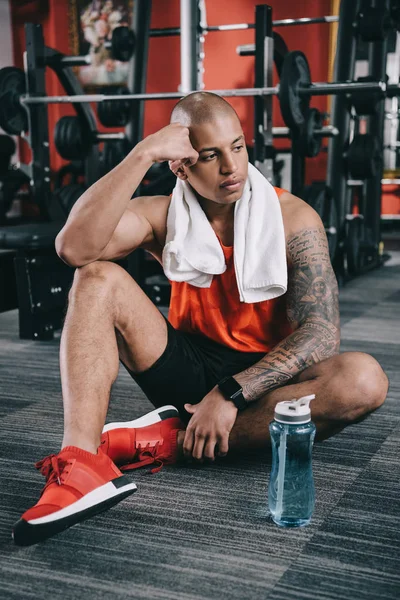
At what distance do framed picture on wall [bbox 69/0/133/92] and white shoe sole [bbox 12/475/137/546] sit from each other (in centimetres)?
653

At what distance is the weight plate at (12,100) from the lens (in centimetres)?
396

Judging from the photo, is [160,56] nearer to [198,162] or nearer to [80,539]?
[198,162]

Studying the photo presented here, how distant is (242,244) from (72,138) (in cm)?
301

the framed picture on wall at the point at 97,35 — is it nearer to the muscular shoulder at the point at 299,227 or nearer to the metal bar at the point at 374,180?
the metal bar at the point at 374,180

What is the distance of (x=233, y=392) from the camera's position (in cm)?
152

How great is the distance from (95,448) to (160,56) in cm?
638

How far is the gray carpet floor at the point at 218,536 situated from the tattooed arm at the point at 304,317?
10.3 inches

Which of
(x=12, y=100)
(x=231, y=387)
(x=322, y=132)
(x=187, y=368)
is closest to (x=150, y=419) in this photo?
(x=187, y=368)

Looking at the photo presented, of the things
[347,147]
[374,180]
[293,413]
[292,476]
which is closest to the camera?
[293,413]

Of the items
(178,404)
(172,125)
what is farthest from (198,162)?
(178,404)

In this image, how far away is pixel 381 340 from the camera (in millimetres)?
3135

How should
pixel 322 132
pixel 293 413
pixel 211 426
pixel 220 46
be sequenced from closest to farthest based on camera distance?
pixel 293 413 < pixel 211 426 < pixel 322 132 < pixel 220 46

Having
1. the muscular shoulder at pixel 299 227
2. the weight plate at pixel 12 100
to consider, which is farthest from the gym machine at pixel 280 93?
the muscular shoulder at pixel 299 227

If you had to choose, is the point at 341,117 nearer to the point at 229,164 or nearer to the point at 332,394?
the point at 229,164
